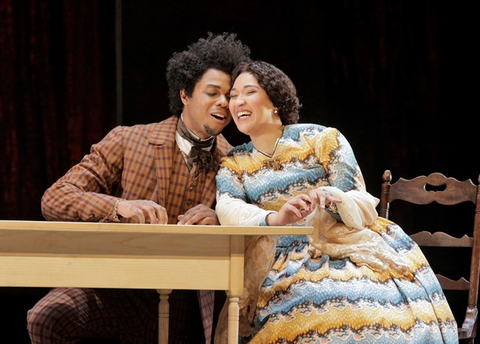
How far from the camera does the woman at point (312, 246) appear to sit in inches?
98.3

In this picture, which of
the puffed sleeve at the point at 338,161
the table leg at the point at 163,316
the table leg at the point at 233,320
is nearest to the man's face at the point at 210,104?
the puffed sleeve at the point at 338,161

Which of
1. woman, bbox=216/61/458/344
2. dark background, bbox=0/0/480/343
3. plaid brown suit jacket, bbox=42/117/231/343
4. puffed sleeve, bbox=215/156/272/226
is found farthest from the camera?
dark background, bbox=0/0/480/343

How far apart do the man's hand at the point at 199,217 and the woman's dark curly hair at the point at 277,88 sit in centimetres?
50

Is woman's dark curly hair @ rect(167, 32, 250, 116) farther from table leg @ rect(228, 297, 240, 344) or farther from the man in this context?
table leg @ rect(228, 297, 240, 344)

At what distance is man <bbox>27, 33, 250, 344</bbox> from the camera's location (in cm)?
302

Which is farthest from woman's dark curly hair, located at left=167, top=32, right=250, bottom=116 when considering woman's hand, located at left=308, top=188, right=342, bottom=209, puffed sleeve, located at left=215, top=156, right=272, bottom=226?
woman's hand, located at left=308, top=188, right=342, bottom=209

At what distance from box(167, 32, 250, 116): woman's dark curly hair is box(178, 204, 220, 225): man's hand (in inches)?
25.4

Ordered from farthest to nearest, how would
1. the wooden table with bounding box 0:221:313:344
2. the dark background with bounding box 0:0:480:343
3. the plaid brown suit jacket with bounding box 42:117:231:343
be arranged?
1. the dark background with bounding box 0:0:480:343
2. the plaid brown suit jacket with bounding box 42:117:231:343
3. the wooden table with bounding box 0:221:313:344

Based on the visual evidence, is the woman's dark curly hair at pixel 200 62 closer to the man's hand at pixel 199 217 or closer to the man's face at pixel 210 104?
the man's face at pixel 210 104

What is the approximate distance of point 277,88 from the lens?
9.81 feet

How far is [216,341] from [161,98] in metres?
1.67

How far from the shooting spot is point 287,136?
297 cm

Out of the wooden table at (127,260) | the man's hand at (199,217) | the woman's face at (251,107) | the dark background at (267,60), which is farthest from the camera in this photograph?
the dark background at (267,60)

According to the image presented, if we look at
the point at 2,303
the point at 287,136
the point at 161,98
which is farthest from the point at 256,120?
the point at 2,303
